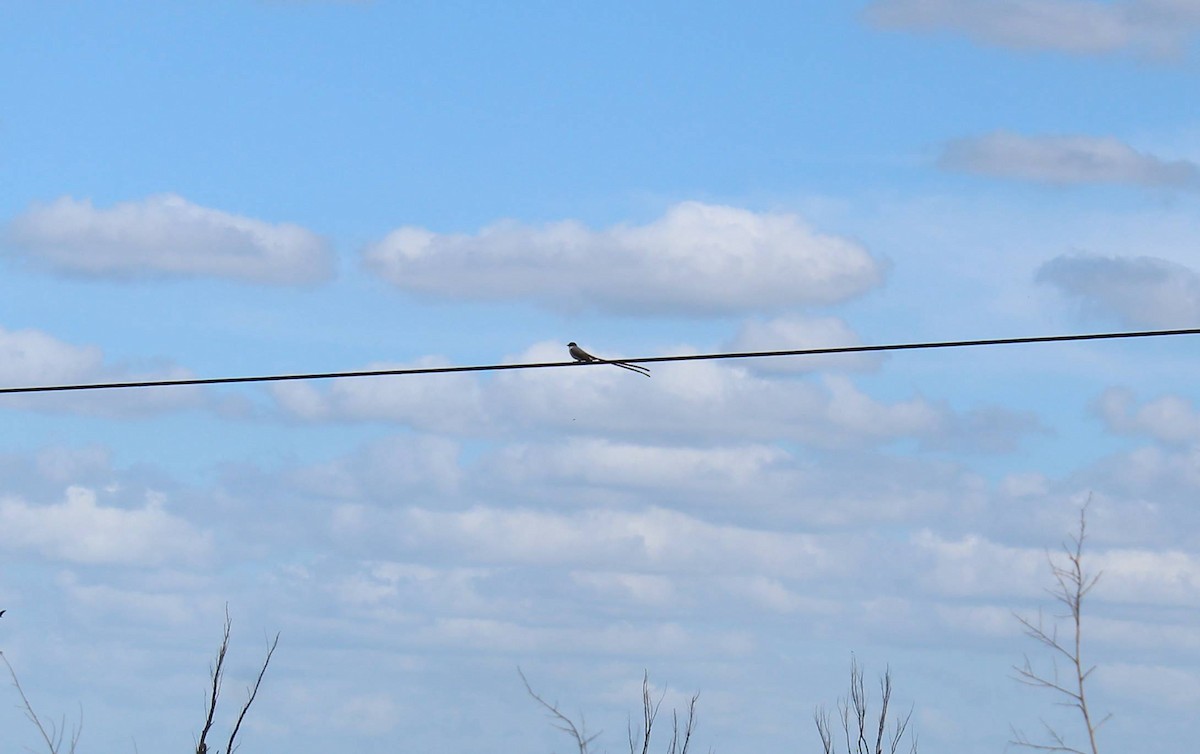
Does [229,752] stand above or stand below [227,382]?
below

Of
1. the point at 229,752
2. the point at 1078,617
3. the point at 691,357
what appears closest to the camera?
the point at 691,357

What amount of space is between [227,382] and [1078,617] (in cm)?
1172

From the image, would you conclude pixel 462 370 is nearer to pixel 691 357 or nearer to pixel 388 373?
pixel 388 373

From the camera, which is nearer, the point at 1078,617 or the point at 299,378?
the point at 299,378

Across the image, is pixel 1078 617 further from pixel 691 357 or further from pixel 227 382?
pixel 227 382

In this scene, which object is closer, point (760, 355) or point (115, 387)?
point (760, 355)

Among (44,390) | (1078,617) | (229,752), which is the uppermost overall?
(44,390)

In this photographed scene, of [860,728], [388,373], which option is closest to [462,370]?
[388,373]

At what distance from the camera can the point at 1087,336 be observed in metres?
17.9

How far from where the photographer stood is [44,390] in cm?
2144

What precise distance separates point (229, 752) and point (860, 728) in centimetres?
1676

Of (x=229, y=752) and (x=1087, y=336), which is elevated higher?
(x=1087, y=336)

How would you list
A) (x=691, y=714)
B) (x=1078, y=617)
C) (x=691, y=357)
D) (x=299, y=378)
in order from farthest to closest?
(x=691, y=714) < (x=1078, y=617) < (x=299, y=378) < (x=691, y=357)

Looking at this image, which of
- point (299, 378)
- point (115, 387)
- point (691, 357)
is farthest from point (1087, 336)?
point (115, 387)
